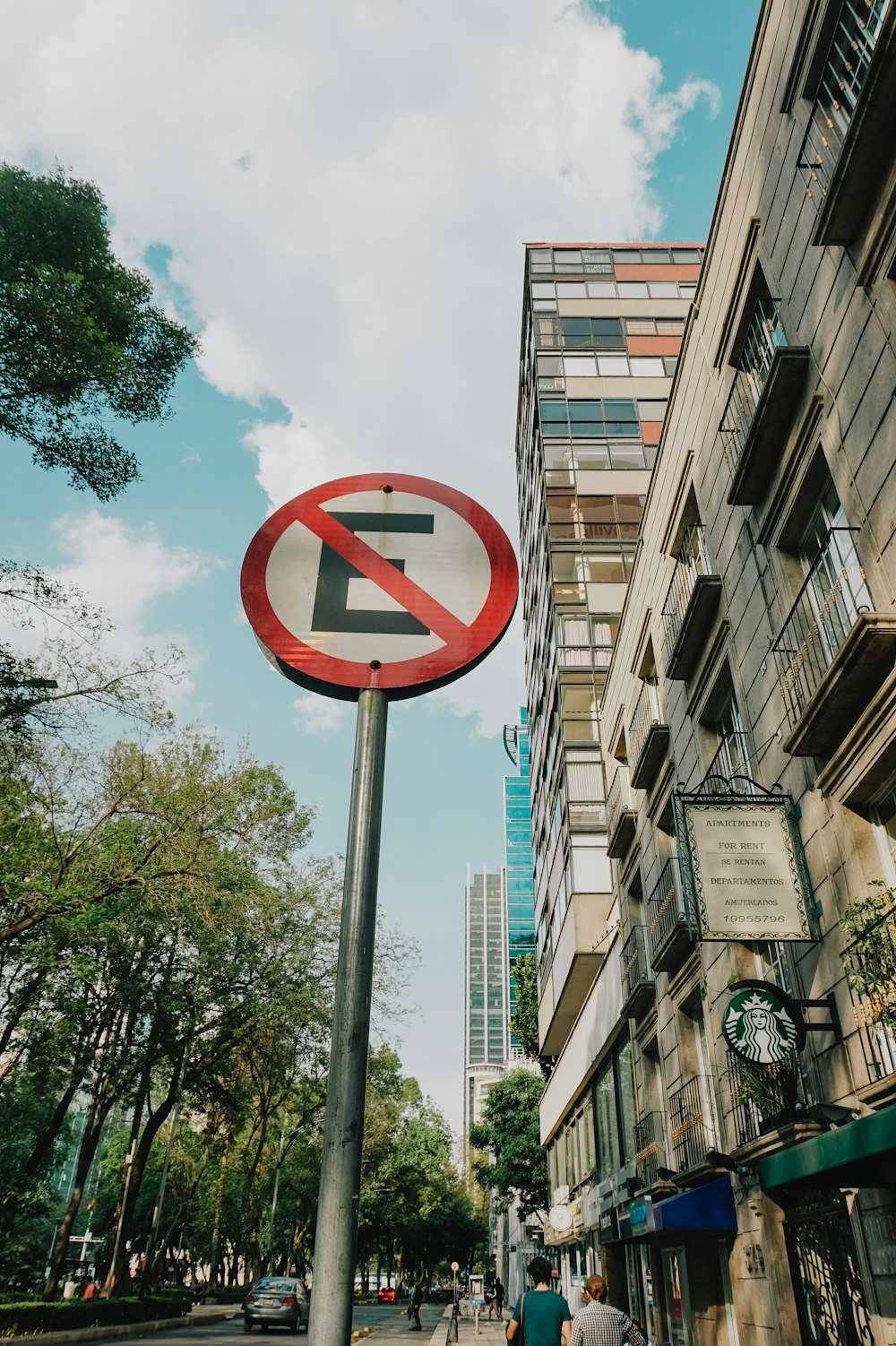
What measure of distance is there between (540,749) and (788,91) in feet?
86.7

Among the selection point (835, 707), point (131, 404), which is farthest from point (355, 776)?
point (131, 404)

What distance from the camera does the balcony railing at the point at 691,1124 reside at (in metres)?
11.3

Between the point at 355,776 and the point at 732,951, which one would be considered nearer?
the point at 355,776

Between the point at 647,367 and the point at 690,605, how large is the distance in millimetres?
26225

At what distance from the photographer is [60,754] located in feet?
44.0

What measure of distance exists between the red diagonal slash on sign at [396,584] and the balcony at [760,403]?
260 inches

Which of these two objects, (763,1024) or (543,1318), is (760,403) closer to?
(763,1024)

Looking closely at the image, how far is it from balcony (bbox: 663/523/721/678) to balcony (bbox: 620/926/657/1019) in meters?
5.44

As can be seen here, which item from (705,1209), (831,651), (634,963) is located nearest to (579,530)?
(634,963)

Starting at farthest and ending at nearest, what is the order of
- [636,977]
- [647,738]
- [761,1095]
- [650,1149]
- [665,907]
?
1. [636,977]
2. [650,1149]
3. [647,738]
4. [665,907]
5. [761,1095]

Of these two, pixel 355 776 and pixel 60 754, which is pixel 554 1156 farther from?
pixel 355 776

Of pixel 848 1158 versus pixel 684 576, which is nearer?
pixel 848 1158

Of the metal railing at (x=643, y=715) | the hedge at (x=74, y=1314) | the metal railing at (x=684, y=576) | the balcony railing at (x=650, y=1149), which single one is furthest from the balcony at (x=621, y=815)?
the hedge at (x=74, y=1314)

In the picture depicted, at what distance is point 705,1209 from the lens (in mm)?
9547
